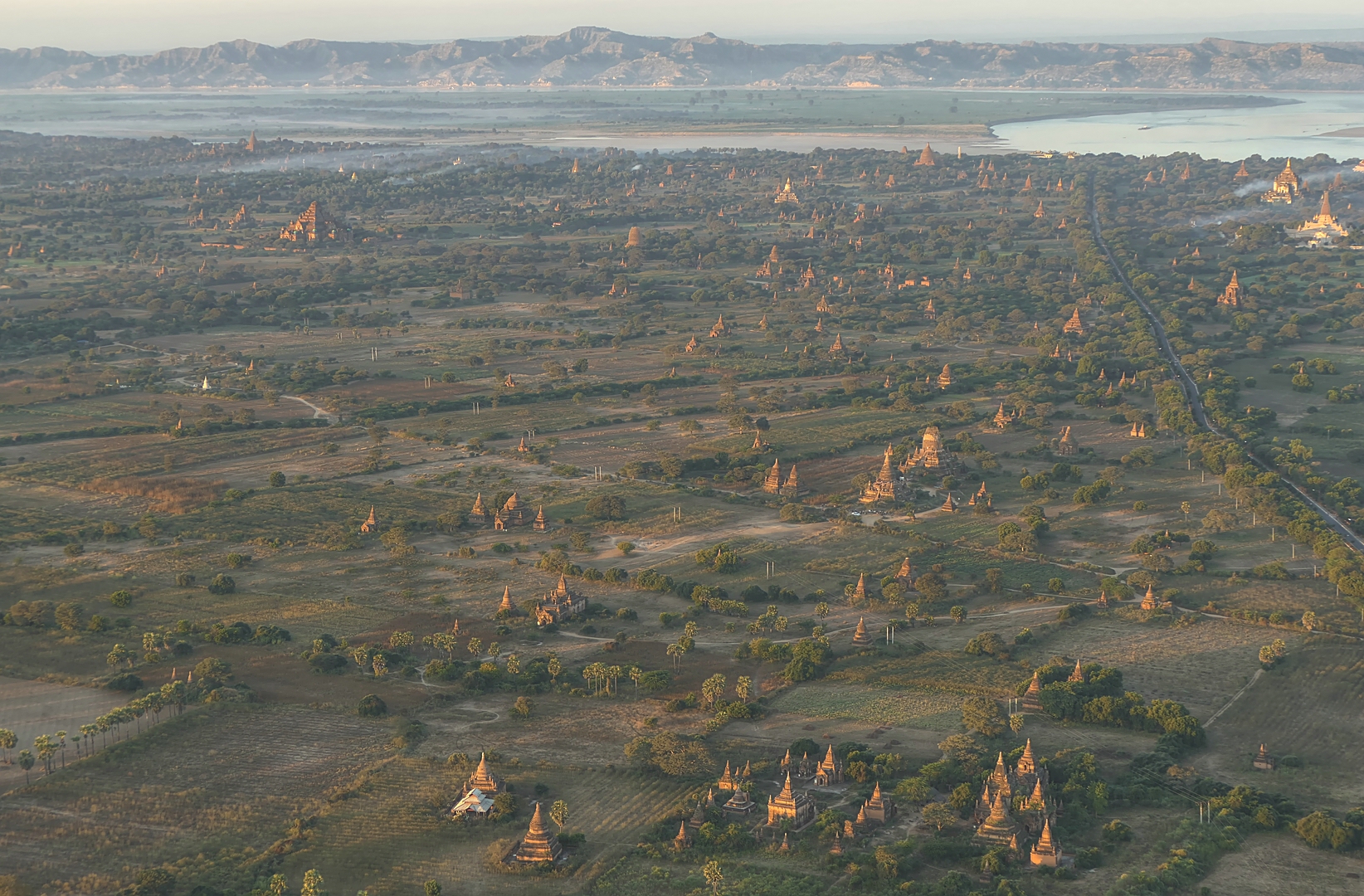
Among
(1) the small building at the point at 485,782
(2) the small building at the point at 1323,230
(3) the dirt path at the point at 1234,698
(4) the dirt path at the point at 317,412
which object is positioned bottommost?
(4) the dirt path at the point at 317,412

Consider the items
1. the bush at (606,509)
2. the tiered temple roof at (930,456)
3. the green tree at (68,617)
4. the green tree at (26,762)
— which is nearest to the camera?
the green tree at (26,762)

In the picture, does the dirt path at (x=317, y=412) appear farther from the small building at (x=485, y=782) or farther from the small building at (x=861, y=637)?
the small building at (x=485, y=782)

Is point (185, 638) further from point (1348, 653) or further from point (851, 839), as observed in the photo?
point (1348, 653)

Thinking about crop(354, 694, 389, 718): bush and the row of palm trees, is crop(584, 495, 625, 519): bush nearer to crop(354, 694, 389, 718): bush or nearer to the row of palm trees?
crop(354, 694, 389, 718): bush

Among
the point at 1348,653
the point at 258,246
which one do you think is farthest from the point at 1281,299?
the point at 258,246

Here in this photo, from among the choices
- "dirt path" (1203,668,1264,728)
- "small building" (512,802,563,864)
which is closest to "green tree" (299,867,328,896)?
"small building" (512,802,563,864)

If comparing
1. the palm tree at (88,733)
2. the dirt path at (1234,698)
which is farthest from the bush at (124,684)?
the dirt path at (1234,698)

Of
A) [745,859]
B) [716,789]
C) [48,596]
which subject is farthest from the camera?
[48,596]

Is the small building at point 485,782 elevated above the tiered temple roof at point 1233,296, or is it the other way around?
the tiered temple roof at point 1233,296
